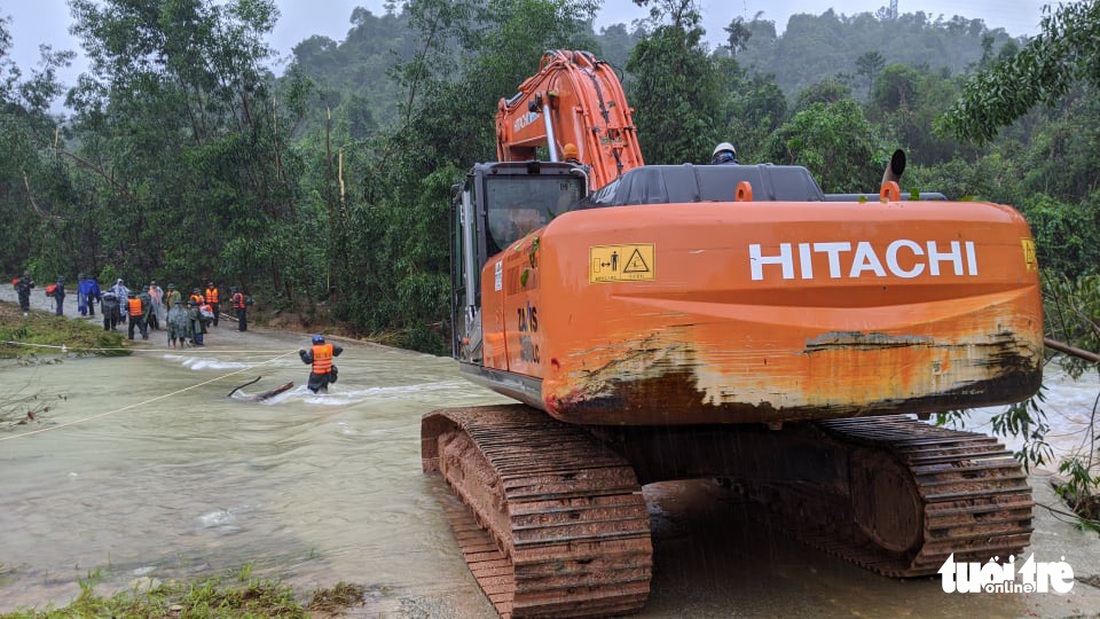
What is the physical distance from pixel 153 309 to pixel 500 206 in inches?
813

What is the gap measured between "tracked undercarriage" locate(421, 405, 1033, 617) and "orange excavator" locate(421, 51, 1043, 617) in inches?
0.5

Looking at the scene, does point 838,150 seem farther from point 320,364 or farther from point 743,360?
point 743,360

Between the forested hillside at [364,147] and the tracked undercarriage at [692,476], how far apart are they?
3818mm

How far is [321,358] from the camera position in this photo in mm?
12797

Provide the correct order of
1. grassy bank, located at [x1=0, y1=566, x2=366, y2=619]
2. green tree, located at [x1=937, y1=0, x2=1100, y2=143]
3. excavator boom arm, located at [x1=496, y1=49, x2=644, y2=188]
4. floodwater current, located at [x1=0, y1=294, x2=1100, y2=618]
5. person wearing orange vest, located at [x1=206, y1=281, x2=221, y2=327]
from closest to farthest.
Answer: grassy bank, located at [x1=0, y1=566, x2=366, y2=619]
floodwater current, located at [x1=0, y1=294, x2=1100, y2=618]
green tree, located at [x1=937, y1=0, x2=1100, y2=143]
excavator boom arm, located at [x1=496, y1=49, x2=644, y2=188]
person wearing orange vest, located at [x1=206, y1=281, x2=221, y2=327]

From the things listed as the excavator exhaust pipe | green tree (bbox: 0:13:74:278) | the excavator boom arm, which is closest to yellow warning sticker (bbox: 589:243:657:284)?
the excavator exhaust pipe

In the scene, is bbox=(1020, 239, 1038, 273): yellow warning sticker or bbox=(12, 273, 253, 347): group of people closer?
bbox=(1020, 239, 1038, 273): yellow warning sticker

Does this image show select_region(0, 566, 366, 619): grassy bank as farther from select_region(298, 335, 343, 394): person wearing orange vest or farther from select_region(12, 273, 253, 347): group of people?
select_region(12, 273, 253, 347): group of people

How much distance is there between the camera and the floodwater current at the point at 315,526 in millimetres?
4379

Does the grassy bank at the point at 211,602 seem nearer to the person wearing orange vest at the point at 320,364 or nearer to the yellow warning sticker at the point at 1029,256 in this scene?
the yellow warning sticker at the point at 1029,256

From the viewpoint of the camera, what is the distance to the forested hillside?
21.5m

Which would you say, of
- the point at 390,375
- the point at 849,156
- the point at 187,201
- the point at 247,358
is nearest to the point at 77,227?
the point at 187,201

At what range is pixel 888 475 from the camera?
15.0ft

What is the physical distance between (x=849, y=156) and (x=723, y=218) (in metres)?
18.1
